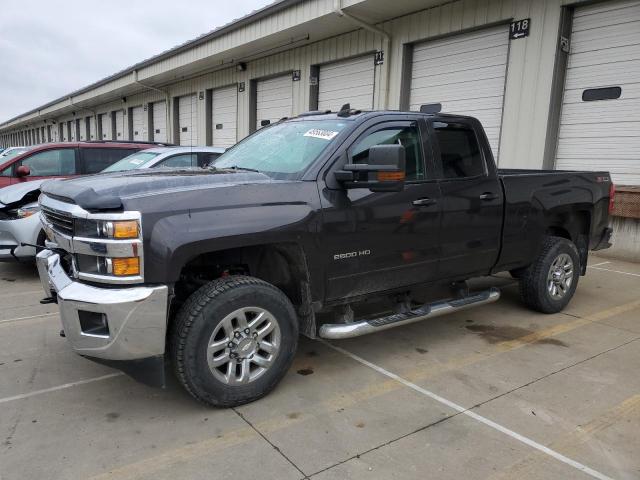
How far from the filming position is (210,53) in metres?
16.4

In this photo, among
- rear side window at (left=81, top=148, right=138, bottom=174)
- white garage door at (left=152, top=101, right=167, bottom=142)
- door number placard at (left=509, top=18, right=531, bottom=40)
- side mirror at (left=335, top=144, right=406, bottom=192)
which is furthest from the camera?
white garage door at (left=152, top=101, right=167, bottom=142)

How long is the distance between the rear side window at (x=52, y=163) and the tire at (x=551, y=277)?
716 cm

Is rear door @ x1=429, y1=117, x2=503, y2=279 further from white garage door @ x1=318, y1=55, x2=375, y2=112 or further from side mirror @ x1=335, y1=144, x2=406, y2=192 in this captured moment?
white garage door @ x1=318, y1=55, x2=375, y2=112

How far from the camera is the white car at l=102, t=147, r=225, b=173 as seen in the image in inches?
292

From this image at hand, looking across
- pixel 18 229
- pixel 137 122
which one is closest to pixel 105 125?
pixel 137 122

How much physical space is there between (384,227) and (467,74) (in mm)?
8127

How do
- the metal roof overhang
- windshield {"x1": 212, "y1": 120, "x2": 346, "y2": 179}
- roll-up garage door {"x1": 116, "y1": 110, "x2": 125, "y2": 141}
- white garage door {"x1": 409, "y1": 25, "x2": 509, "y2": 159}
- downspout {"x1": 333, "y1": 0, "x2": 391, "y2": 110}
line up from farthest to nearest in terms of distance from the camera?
roll-up garage door {"x1": 116, "y1": 110, "x2": 125, "y2": 141}, downspout {"x1": 333, "y1": 0, "x2": 391, "y2": 110}, the metal roof overhang, white garage door {"x1": 409, "y1": 25, "x2": 509, "y2": 159}, windshield {"x1": 212, "y1": 120, "x2": 346, "y2": 179}

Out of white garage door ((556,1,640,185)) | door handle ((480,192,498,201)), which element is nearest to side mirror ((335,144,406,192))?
door handle ((480,192,498,201))

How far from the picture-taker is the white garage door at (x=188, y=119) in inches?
822

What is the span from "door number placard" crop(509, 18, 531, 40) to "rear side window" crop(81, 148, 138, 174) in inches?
297

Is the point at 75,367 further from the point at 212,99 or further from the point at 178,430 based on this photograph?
the point at 212,99

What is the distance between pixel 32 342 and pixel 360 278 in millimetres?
2914

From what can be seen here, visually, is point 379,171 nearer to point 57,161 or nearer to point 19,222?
point 19,222

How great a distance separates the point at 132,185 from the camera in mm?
3025
